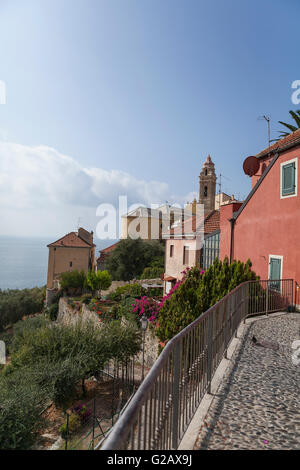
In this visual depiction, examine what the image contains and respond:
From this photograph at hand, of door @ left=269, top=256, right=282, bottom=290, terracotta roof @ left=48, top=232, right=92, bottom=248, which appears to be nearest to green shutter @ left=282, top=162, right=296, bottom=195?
door @ left=269, top=256, right=282, bottom=290

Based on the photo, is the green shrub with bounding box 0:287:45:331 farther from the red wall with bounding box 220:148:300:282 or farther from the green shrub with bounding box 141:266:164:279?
the red wall with bounding box 220:148:300:282

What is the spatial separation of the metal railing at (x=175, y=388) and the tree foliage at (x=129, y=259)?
3447 cm

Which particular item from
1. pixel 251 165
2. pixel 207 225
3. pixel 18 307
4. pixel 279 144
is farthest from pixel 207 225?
pixel 18 307

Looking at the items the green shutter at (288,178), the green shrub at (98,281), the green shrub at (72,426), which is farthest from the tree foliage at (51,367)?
the green shrub at (98,281)

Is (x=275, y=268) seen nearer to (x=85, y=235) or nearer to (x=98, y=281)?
(x=98, y=281)

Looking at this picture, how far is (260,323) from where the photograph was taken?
8180 mm

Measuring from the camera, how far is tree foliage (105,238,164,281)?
39625mm

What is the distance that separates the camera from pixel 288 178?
1073cm

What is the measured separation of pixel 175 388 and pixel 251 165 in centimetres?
1379

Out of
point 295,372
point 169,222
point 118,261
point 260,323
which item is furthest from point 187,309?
point 169,222

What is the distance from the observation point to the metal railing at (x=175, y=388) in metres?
1.83

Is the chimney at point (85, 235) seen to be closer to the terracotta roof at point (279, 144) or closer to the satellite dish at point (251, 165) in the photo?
the satellite dish at point (251, 165)

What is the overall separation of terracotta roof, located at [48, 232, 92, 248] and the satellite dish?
35.4 metres
